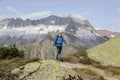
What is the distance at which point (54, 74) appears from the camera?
13984mm

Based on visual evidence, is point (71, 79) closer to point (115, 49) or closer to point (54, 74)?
point (54, 74)

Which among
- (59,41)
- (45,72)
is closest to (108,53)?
(59,41)

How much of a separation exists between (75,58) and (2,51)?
8.35 m

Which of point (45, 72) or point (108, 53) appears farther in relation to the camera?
point (108, 53)

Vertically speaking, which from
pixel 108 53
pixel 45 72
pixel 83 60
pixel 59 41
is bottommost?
pixel 83 60

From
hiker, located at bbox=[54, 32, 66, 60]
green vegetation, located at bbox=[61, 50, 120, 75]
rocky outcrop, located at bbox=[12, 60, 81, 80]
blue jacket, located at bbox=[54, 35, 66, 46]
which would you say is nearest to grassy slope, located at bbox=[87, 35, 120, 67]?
green vegetation, located at bbox=[61, 50, 120, 75]

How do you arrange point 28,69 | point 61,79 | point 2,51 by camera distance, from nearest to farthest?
point 61,79 → point 28,69 → point 2,51

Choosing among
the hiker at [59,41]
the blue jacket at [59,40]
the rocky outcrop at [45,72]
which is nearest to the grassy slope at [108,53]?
the hiker at [59,41]

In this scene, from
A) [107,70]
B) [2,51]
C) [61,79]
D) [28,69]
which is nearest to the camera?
[61,79]

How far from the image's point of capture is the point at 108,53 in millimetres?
36156

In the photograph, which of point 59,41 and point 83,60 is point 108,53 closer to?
point 83,60

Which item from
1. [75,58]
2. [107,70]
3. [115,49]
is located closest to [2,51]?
[75,58]

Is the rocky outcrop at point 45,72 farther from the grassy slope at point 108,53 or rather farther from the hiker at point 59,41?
the grassy slope at point 108,53

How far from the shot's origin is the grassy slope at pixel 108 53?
3466cm
